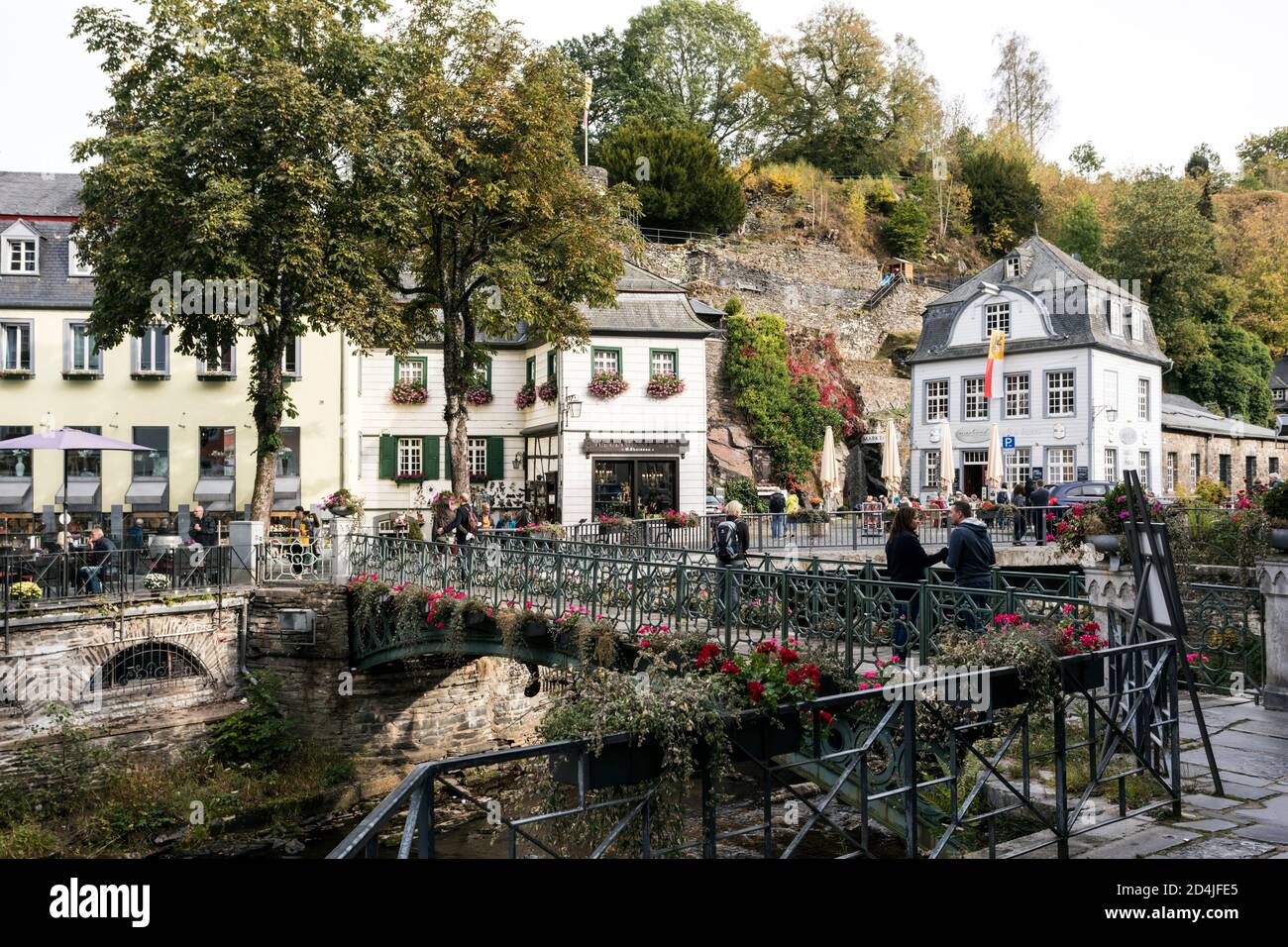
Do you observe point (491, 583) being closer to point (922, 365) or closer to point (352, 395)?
point (352, 395)

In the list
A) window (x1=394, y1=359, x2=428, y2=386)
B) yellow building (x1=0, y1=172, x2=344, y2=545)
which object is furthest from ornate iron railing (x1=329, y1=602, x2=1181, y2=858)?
window (x1=394, y1=359, x2=428, y2=386)

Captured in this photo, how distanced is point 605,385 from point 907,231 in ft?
92.3

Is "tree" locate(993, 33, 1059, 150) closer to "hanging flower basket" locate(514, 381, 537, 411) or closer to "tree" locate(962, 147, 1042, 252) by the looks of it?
"tree" locate(962, 147, 1042, 252)

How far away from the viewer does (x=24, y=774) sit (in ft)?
55.5

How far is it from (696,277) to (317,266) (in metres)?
27.2

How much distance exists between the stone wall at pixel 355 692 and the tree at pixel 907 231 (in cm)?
3908

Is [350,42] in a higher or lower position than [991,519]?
higher

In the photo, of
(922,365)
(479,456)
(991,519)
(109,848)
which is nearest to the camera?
(109,848)

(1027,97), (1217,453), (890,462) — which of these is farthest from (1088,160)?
(890,462)

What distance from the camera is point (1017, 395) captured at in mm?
38281

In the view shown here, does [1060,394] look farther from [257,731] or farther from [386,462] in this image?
[257,731]

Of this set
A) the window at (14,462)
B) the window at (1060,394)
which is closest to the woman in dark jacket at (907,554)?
the window at (14,462)
